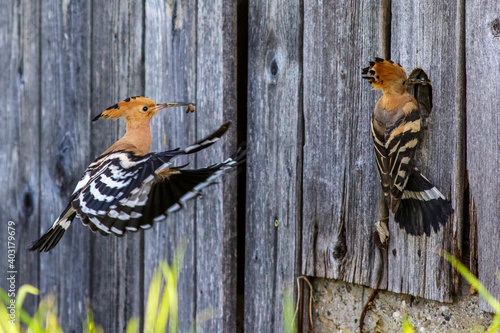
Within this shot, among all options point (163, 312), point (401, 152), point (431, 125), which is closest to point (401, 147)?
point (401, 152)

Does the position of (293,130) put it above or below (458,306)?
above

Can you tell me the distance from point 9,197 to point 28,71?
742 mm

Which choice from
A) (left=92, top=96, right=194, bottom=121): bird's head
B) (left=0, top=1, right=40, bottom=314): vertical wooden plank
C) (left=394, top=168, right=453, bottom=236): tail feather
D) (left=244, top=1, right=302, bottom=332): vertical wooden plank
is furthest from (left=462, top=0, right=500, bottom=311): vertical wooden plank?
(left=0, top=1, right=40, bottom=314): vertical wooden plank

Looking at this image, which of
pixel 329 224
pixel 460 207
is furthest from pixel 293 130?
pixel 460 207

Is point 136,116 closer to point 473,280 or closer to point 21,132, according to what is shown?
point 473,280

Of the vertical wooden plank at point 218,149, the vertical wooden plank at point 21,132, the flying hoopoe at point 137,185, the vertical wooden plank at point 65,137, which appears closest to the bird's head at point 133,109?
the flying hoopoe at point 137,185

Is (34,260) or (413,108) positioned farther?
(34,260)

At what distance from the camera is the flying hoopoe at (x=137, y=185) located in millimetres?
1589

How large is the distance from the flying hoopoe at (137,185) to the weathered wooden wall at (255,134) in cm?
60

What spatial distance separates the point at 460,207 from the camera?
1742mm

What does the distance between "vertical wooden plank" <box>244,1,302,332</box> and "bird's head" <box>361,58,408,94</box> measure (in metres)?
0.48

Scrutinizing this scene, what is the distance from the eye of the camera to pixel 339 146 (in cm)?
203

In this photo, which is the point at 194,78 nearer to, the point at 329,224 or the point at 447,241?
the point at 329,224

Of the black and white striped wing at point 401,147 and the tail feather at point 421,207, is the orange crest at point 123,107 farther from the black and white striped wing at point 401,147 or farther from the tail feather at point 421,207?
the tail feather at point 421,207
